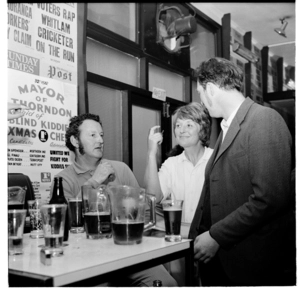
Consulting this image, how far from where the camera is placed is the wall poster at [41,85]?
6.03 ft

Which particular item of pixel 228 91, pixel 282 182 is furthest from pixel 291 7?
pixel 282 182

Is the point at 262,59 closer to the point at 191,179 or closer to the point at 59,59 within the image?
the point at 191,179

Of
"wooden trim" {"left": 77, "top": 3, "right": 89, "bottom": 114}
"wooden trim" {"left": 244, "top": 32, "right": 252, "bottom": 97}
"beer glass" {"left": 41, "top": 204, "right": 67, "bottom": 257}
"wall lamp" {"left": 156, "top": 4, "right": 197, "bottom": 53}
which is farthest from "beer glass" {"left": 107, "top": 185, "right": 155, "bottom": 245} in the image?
"wooden trim" {"left": 244, "top": 32, "right": 252, "bottom": 97}

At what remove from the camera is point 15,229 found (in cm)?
110

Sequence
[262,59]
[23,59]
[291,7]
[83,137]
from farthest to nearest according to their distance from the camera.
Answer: [262,59] → [83,137] → [23,59] → [291,7]

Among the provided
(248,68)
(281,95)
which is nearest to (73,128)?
(281,95)

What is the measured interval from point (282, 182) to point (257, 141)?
189 mm

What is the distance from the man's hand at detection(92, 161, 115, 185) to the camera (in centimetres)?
197

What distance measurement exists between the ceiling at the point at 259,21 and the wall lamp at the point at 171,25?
310 mm

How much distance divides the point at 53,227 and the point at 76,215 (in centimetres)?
47

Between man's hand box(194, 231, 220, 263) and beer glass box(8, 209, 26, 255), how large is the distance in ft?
2.57

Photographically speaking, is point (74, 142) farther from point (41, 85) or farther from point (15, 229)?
point (15, 229)

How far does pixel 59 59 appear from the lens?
2104 millimetres
